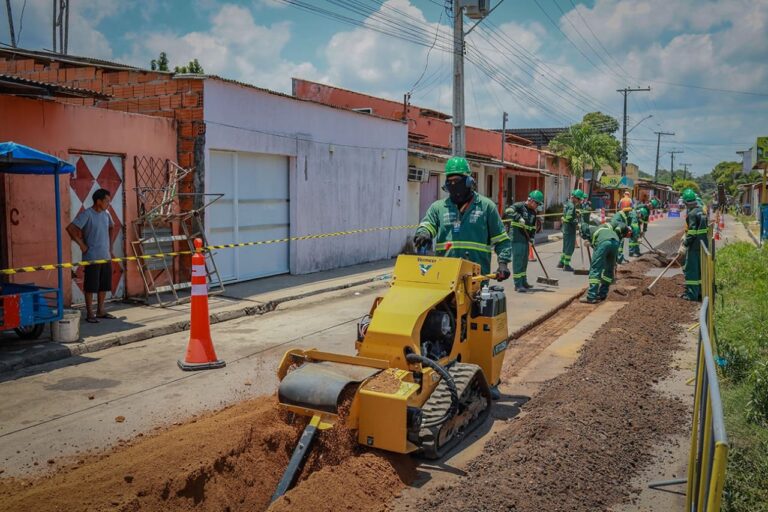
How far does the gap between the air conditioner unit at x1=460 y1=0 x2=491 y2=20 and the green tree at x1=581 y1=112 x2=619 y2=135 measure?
45.5 m

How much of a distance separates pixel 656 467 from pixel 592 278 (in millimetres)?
7594

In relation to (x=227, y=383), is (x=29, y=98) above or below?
above

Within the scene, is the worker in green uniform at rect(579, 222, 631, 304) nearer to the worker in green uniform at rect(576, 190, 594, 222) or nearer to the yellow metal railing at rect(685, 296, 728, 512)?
the worker in green uniform at rect(576, 190, 594, 222)

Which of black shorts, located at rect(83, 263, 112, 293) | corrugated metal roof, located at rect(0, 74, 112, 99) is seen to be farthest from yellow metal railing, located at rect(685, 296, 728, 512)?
corrugated metal roof, located at rect(0, 74, 112, 99)

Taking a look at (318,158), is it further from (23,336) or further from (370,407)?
(370,407)

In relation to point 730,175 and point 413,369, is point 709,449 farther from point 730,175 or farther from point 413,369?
point 730,175

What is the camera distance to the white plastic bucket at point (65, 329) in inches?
311

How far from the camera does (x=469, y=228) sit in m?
6.32

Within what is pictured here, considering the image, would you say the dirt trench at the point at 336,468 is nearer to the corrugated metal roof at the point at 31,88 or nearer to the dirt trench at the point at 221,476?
the dirt trench at the point at 221,476

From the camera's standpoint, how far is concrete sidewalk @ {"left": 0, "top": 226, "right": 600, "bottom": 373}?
7.61 meters

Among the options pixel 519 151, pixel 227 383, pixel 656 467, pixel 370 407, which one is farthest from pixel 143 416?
pixel 519 151

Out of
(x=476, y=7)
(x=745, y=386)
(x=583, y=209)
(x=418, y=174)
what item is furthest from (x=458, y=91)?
(x=745, y=386)

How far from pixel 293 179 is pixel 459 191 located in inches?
332

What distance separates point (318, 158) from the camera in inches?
584
